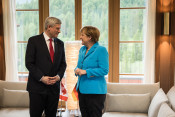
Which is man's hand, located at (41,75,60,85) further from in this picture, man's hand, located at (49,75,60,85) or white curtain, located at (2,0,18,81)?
white curtain, located at (2,0,18,81)

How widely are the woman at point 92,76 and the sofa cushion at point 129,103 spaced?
3.21 feet

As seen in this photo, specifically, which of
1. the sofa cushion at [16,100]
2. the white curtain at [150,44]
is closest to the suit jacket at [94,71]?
the sofa cushion at [16,100]

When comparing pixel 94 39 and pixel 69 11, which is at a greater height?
pixel 69 11

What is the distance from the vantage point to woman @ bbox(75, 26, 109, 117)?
2680 millimetres

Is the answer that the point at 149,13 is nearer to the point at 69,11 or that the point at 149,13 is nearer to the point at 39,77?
the point at 69,11

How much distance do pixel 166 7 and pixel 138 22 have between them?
619mm

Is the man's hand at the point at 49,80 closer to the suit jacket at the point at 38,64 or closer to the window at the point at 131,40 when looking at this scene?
the suit jacket at the point at 38,64

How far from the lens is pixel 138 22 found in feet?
16.2

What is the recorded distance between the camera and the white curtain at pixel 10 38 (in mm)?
4879

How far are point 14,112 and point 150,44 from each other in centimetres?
283

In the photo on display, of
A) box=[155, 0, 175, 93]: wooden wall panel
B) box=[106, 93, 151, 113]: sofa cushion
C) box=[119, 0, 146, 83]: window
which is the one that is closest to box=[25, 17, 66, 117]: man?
box=[106, 93, 151, 113]: sofa cushion

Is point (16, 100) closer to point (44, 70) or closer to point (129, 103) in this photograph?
point (44, 70)

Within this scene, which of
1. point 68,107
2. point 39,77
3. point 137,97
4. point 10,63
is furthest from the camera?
point 10,63

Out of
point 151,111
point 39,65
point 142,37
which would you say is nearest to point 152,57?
point 142,37
